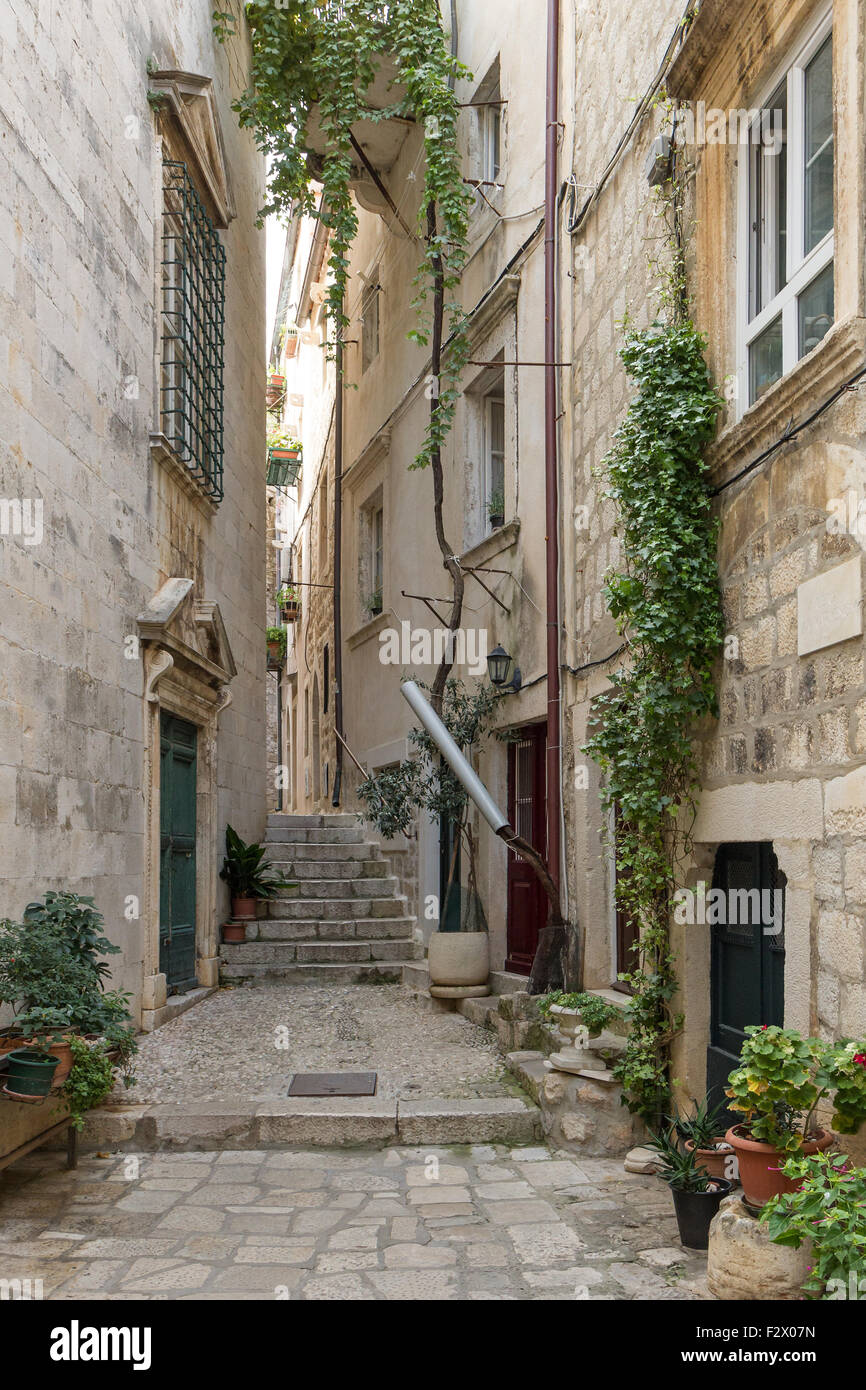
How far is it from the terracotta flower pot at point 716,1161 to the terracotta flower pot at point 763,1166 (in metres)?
0.62

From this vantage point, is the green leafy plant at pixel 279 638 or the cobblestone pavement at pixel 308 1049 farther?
the green leafy plant at pixel 279 638

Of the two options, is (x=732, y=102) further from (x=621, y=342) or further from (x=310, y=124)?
(x=310, y=124)

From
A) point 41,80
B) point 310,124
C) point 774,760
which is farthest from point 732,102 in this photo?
point 310,124

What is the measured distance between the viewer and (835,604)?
3766 millimetres

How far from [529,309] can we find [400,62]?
2948 mm

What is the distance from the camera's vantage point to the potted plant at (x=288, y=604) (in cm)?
2119

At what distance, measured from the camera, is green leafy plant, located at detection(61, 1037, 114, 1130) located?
191 inches

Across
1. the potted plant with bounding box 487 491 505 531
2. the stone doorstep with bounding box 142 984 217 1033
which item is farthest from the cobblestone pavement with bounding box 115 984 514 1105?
the potted plant with bounding box 487 491 505 531

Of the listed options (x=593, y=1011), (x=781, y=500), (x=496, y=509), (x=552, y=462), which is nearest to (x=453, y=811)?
(x=496, y=509)

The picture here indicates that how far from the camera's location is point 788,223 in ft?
14.2

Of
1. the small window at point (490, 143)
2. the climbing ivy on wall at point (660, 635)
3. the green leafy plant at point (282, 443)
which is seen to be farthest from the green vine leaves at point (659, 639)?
the green leafy plant at point (282, 443)

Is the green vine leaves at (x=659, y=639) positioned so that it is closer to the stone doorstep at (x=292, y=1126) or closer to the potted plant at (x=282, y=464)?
the stone doorstep at (x=292, y=1126)

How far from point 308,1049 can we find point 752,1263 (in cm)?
410

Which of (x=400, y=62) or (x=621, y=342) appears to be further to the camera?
(x=400, y=62)
